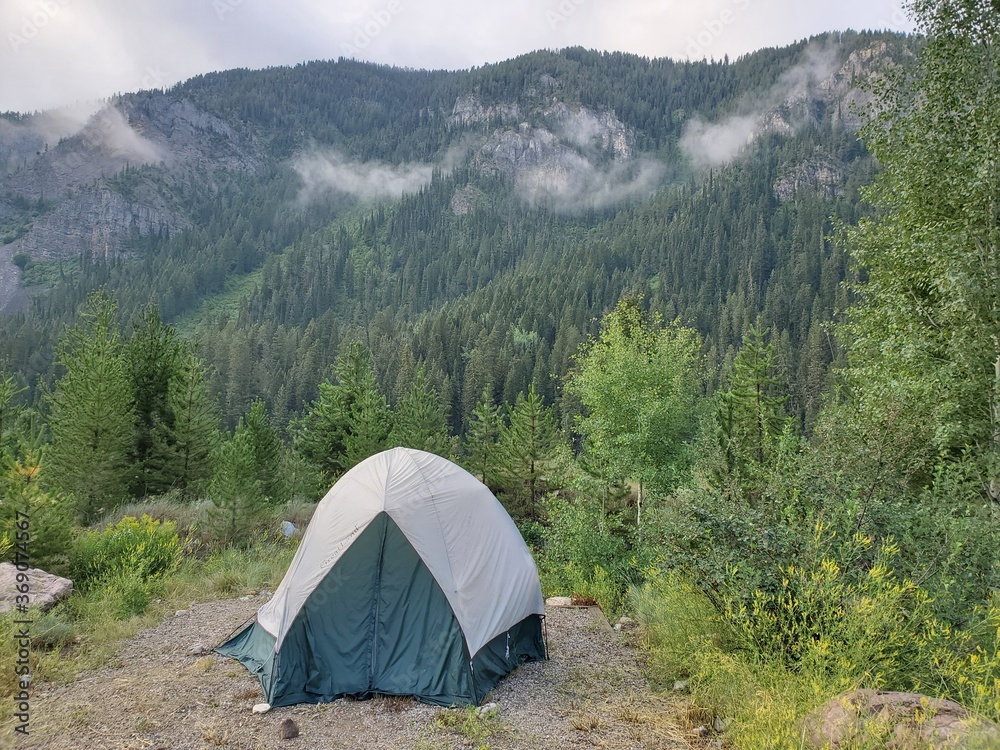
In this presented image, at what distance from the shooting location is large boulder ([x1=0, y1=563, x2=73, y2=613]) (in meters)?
7.85

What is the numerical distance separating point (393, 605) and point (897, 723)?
5.35 meters

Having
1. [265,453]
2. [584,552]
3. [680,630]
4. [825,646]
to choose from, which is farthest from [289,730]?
[265,453]

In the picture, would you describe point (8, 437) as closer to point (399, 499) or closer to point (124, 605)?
point (124, 605)

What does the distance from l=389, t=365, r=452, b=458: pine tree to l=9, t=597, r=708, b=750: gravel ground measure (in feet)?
62.0

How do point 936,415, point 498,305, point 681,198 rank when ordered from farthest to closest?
point 681,198, point 498,305, point 936,415

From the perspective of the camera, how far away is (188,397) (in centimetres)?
1928

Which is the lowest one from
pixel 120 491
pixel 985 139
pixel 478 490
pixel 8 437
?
pixel 120 491

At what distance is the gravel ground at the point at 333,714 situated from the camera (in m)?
5.53

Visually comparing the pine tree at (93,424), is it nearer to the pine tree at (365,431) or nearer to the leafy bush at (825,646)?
the pine tree at (365,431)

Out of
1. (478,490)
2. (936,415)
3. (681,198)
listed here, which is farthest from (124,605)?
(681,198)

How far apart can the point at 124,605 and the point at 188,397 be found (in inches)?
458

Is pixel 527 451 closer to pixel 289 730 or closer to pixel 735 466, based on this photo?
pixel 735 466

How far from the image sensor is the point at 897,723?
12.9 feet

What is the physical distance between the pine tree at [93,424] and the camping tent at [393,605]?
1227 cm
